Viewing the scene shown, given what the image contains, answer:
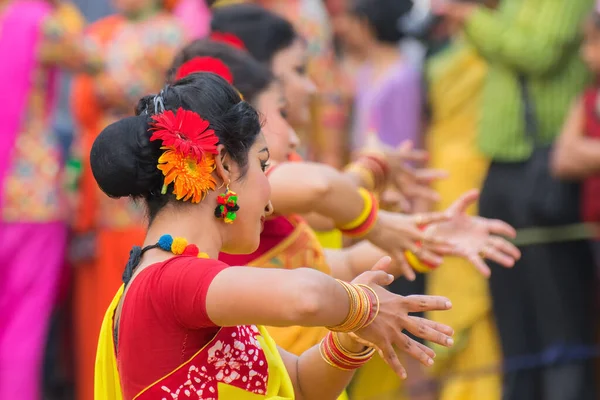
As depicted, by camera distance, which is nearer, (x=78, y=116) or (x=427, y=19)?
(x=78, y=116)

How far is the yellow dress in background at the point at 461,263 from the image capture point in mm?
4625

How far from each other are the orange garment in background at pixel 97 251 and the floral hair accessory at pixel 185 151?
293 cm

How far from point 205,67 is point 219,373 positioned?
1017mm

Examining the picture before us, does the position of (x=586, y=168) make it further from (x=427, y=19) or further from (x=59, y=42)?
(x=59, y=42)

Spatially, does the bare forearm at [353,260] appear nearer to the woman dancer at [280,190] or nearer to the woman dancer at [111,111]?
the woman dancer at [280,190]

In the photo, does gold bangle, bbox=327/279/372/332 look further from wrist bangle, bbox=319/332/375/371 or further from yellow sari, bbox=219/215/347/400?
yellow sari, bbox=219/215/347/400

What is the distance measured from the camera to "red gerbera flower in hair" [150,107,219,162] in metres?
1.97

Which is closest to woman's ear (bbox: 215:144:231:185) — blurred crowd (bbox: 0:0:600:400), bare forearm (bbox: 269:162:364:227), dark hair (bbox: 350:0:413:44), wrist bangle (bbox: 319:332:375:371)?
wrist bangle (bbox: 319:332:375:371)

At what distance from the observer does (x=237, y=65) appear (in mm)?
2861

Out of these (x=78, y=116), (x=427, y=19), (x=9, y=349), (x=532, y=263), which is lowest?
(x=9, y=349)

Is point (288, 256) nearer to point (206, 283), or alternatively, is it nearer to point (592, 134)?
point (206, 283)

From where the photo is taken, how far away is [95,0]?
696 centimetres

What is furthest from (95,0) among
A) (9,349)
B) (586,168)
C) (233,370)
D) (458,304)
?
(233,370)

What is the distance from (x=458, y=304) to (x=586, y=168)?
2.96 ft
